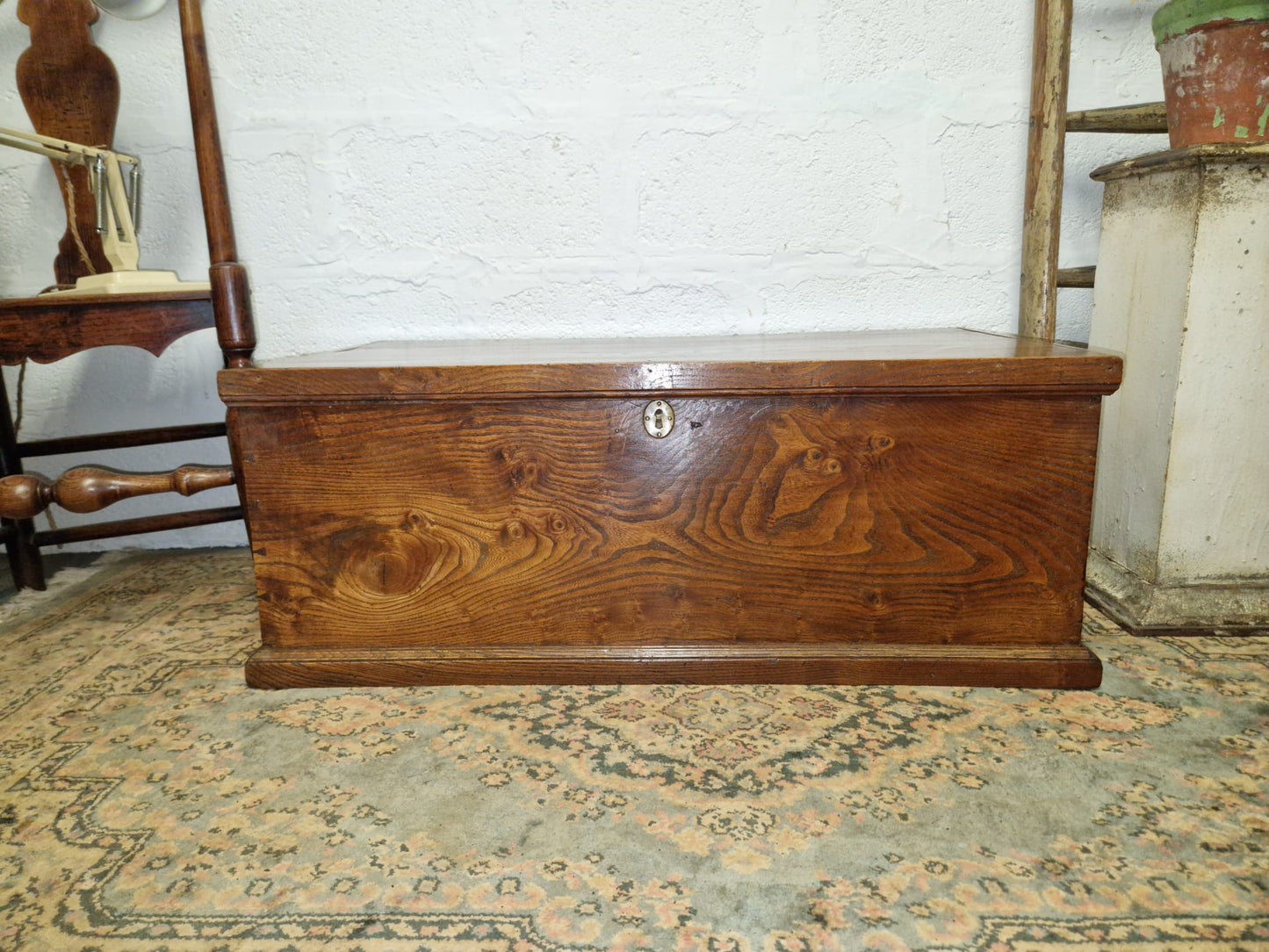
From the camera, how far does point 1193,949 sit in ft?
2.49

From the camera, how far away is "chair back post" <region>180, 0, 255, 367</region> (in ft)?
5.18

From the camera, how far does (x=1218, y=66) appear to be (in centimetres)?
132

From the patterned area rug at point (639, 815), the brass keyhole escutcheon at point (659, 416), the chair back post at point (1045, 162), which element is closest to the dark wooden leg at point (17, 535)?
the patterned area rug at point (639, 815)

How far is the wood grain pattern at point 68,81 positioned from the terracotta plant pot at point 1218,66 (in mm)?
2085

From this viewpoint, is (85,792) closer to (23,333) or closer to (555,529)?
(555,529)

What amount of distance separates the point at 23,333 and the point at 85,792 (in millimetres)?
917

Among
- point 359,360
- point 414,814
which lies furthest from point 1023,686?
point 359,360

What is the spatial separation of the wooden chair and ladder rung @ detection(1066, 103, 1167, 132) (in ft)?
5.70

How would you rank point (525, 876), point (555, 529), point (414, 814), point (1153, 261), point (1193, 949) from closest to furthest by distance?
point (1193, 949)
point (525, 876)
point (414, 814)
point (555, 529)
point (1153, 261)

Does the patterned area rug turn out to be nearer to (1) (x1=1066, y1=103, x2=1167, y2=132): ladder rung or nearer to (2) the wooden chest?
(2) the wooden chest

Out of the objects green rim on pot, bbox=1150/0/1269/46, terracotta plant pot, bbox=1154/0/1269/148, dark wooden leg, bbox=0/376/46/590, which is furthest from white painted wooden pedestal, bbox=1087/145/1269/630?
dark wooden leg, bbox=0/376/46/590

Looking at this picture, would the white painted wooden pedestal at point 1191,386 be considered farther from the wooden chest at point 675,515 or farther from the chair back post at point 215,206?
the chair back post at point 215,206

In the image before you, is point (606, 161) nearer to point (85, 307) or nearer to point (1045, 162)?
point (1045, 162)

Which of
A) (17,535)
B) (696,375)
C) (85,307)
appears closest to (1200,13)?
(696,375)
